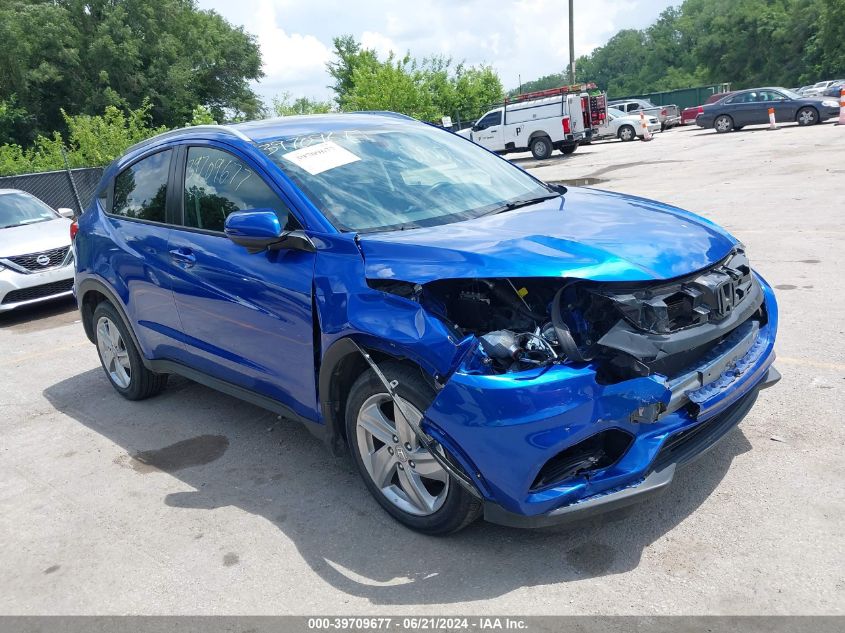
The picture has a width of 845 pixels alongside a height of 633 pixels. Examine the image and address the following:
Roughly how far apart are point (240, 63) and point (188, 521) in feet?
169

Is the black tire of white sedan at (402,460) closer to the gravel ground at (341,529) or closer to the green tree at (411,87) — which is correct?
the gravel ground at (341,529)

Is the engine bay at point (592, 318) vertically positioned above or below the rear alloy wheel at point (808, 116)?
below

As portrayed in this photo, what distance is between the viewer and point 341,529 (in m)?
3.60

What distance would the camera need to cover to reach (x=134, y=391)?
569 cm

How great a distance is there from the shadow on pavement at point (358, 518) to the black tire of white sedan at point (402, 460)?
140 mm

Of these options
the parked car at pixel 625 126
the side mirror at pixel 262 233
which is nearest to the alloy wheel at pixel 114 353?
the side mirror at pixel 262 233

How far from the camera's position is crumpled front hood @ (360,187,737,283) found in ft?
10.0

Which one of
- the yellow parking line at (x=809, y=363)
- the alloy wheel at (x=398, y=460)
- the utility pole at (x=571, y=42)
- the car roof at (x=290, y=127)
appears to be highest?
the utility pole at (x=571, y=42)

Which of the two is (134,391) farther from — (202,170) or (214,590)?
(214,590)

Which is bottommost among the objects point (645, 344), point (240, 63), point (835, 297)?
point (835, 297)

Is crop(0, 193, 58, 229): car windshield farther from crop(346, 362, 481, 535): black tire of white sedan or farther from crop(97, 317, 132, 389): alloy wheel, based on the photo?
crop(346, 362, 481, 535): black tire of white sedan

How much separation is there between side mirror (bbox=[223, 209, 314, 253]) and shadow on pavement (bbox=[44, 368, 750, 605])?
133 centimetres

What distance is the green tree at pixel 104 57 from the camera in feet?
135
